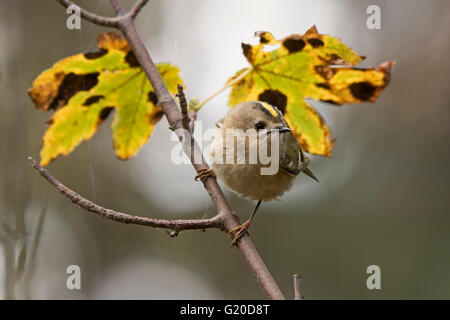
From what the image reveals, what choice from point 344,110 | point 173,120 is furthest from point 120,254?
point 173,120

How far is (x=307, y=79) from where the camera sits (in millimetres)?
1154

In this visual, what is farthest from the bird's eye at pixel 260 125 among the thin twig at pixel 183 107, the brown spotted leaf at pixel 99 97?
the thin twig at pixel 183 107

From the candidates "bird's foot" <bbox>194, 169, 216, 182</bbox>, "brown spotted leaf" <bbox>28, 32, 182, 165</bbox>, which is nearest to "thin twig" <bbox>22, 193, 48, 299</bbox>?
"brown spotted leaf" <bbox>28, 32, 182, 165</bbox>

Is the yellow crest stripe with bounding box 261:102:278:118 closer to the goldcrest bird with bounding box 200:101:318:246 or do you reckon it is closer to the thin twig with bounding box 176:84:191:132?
the goldcrest bird with bounding box 200:101:318:246

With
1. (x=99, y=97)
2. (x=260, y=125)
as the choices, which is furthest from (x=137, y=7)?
(x=260, y=125)

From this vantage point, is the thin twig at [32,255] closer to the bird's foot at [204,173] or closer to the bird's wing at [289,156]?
the bird's foot at [204,173]

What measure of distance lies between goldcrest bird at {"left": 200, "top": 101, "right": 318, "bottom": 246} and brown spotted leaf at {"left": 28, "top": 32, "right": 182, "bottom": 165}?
278 mm

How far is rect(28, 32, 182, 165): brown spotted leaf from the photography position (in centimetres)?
113

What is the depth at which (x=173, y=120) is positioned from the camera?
42.4 inches

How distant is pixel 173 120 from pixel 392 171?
2313mm

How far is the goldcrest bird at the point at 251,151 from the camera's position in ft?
4.64

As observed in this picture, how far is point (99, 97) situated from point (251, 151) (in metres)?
0.48
